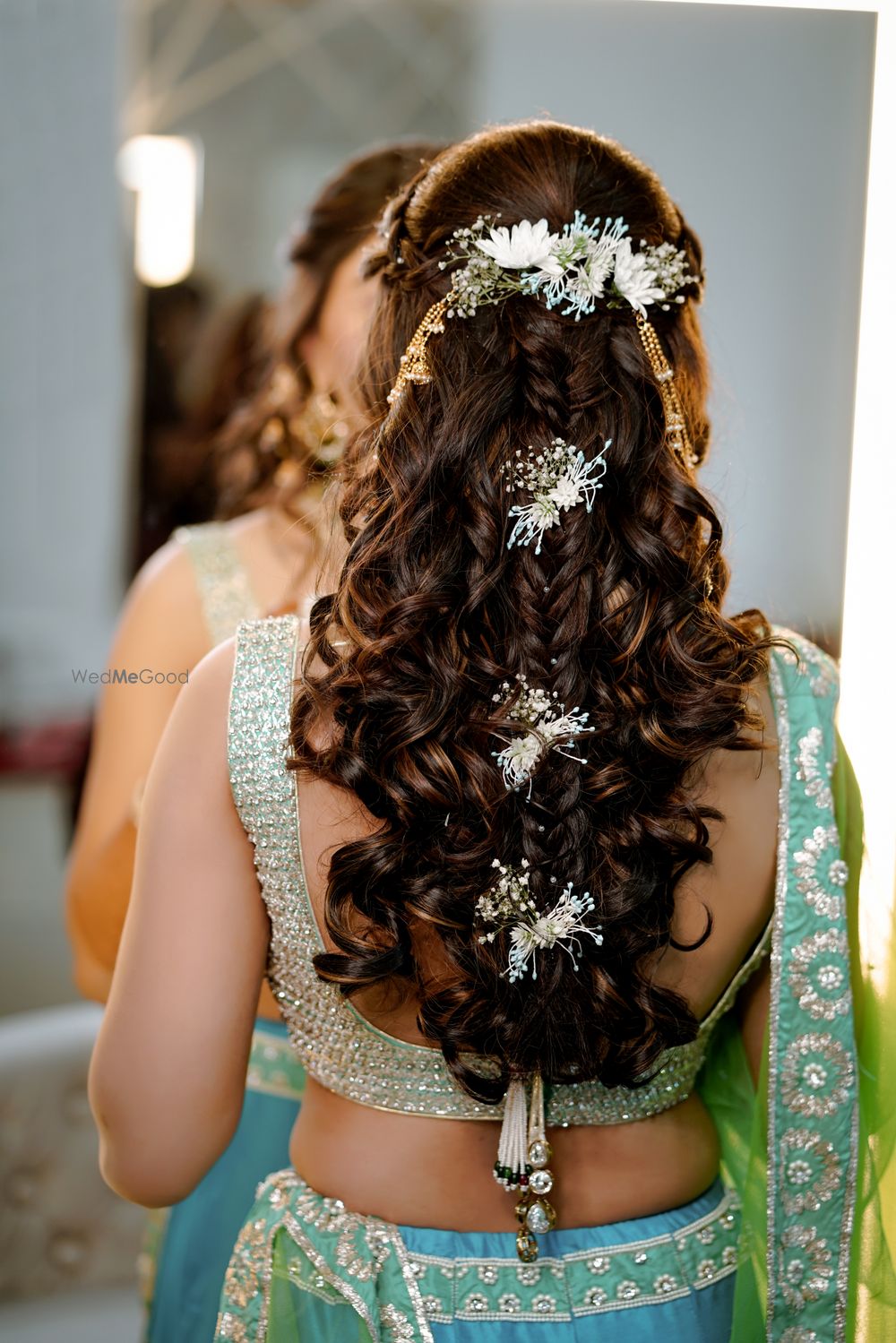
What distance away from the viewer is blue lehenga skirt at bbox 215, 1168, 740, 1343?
3.13 feet

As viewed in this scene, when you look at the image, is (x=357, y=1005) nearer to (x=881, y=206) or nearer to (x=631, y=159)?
(x=631, y=159)

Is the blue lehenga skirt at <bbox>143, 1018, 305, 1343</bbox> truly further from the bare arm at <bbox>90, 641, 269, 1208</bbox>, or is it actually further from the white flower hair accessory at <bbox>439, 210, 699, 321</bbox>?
the white flower hair accessory at <bbox>439, 210, 699, 321</bbox>

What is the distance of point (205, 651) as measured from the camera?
1.57 m

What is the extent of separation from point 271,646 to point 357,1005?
11.7 inches

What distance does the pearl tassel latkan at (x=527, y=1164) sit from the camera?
0.94 meters

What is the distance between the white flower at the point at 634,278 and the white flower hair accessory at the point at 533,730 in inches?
11.9

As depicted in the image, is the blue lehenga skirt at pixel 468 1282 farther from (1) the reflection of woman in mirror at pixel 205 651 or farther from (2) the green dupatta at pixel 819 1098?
(1) the reflection of woman in mirror at pixel 205 651

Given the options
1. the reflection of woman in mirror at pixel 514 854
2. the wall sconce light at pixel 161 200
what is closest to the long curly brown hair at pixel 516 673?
the reflection of woman in mirror at pixel 514 854

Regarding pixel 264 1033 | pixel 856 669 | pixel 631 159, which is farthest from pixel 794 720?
pixel 264 1033

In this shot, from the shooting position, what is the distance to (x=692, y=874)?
0.94 meters

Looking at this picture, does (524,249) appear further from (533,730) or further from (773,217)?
(773,217)

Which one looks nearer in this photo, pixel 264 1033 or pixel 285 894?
pixel 285 894

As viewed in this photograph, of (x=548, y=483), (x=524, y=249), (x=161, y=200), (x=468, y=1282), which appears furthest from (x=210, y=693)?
(x=161, y=200)

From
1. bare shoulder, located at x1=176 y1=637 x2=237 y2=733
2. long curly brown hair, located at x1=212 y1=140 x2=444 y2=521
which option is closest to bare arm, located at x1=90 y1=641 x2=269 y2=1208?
bare shoulder, located at x1=176 y1=637 x2=237 y2=733
